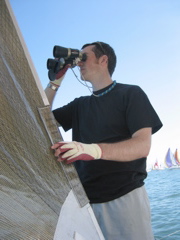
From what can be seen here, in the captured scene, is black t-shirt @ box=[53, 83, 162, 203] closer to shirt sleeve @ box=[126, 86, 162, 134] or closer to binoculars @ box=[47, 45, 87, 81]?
shirt sleeve @ box=[126, 86, 162, 134]

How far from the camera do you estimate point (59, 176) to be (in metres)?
0.96

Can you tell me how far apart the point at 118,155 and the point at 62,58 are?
2.39 ft

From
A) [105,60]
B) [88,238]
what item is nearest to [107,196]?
[88,238]

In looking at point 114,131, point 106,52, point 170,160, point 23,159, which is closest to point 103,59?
point 106,52

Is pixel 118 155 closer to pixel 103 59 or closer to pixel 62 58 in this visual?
pixel 62 58

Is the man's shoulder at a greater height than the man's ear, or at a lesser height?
lesser

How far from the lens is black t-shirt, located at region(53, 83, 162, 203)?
1.42 meters

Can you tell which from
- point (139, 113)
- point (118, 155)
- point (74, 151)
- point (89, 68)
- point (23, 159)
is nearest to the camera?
point (23, 159)

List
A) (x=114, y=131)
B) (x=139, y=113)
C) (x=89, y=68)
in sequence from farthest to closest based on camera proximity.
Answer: (x=89, y=68), (x=114, y=131), (x=139, y=113)

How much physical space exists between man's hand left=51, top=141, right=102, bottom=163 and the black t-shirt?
345 millimetres

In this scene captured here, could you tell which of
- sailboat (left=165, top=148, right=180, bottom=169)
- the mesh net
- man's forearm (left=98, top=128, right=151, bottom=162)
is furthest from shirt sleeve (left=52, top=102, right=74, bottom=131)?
sailboat (left=165, top=148, right=180, bottom=169)

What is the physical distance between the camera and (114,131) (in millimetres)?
1514

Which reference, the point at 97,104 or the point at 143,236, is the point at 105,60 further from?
the point at 143,236

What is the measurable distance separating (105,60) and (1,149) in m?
1.34
